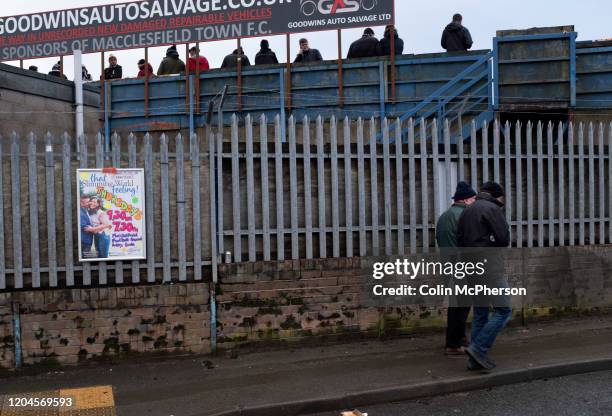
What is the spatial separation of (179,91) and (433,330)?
6596 mm


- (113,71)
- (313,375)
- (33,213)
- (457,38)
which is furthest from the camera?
(113,71)

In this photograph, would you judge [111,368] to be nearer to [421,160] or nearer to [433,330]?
[433,330]

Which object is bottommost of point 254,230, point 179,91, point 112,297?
point 112,297

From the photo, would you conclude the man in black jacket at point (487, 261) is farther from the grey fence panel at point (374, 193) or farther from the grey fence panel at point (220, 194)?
the grey fence panel at point (220, 194)

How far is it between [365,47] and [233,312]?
5.91m

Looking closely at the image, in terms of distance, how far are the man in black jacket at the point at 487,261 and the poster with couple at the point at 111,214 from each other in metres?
3.32

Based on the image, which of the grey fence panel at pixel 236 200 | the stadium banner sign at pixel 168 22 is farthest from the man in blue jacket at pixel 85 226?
the stadium banner sign at pixel 168 22

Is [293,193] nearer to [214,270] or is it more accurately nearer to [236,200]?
[236,200]

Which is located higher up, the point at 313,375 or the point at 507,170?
the point at 507,170

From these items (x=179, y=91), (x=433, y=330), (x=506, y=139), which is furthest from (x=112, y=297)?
(x=179, y=91)

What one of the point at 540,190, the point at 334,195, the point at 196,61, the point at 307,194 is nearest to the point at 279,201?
the point at 307,194

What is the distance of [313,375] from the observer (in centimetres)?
607

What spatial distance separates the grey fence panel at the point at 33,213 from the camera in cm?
631

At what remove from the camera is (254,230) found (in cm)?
698
